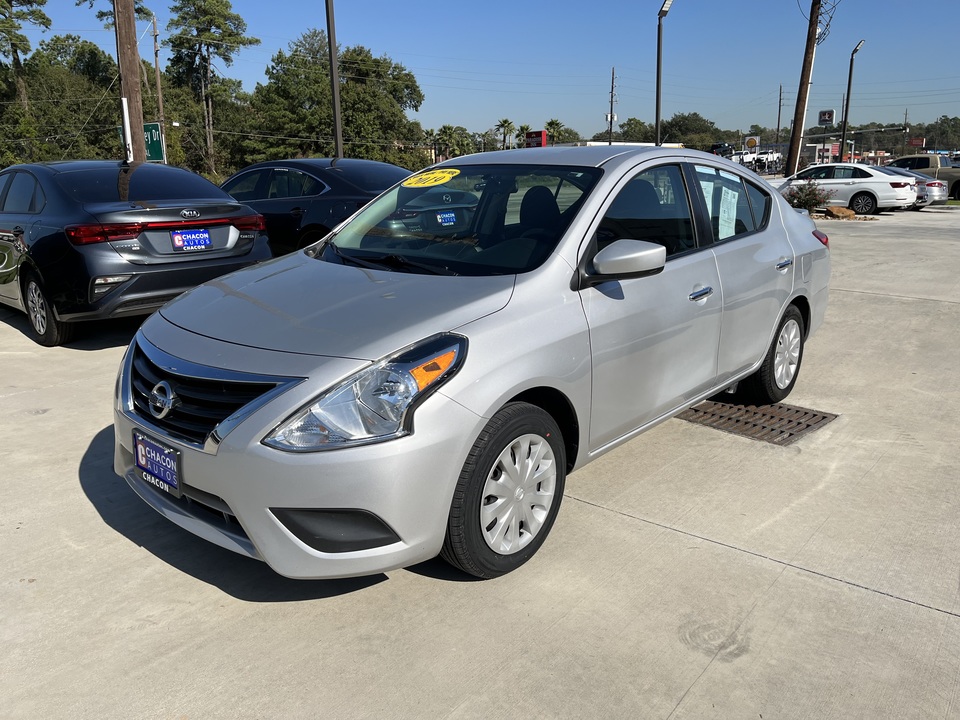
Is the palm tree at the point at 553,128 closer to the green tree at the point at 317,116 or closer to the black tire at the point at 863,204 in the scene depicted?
the green tree at the point at 317,116

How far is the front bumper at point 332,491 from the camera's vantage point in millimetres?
2549

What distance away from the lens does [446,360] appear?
2723 mm

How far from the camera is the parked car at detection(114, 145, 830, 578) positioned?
2600 millimetres

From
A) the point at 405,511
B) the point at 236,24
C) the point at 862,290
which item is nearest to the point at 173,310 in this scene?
the point at 405,511

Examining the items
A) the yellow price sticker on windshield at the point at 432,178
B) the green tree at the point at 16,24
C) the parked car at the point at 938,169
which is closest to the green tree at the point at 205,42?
the green tree at the point at 16,24

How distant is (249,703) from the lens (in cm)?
242

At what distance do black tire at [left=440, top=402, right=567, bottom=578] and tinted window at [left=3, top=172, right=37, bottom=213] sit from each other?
5535 mm

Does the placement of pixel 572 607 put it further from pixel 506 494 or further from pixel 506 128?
pixel 506 128

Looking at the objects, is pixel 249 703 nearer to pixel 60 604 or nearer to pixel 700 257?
pixel 60 604

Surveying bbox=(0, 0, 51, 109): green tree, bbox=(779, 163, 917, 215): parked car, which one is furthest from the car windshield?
bbox=(0, 0, 51, 109): green tree

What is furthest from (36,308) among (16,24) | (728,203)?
(16,24)

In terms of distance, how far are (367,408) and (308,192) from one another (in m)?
6.64

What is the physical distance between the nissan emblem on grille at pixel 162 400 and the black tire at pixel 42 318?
→ 3.98m

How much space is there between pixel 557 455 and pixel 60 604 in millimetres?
1961
